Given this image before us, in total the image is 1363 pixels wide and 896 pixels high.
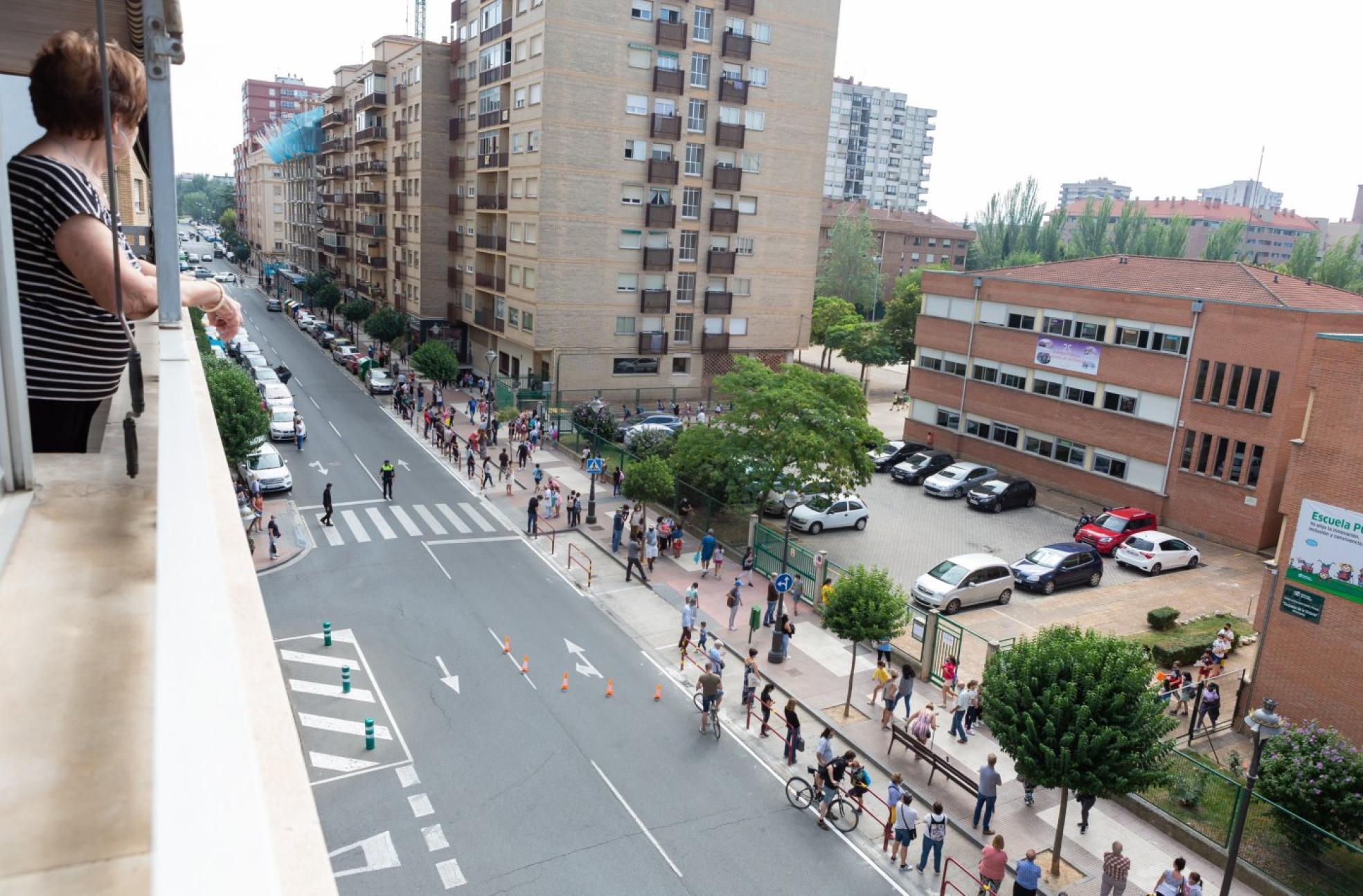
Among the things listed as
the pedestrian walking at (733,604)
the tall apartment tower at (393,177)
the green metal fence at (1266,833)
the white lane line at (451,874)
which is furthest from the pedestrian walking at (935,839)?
the tall apartment tower at (393,177)

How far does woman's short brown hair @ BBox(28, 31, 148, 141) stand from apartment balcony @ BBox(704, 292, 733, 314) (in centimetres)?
4500

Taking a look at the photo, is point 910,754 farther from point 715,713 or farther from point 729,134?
point 729,134

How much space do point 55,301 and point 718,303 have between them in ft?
149

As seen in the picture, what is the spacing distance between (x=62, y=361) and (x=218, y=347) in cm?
5182

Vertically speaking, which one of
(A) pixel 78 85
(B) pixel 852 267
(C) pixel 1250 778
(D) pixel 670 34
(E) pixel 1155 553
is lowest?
Result: (E) pixel 1155 553

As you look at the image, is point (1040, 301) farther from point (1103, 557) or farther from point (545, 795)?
point (545, 795)

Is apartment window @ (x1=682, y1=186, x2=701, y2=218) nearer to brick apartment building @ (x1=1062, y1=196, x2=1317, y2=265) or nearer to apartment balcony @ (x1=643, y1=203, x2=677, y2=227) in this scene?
apartment balcony @ (x1=643, y1=203, x2=677, y2=227)

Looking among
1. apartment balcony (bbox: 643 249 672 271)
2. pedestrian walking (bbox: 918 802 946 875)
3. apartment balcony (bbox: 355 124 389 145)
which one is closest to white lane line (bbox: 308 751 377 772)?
pedestrian walking (bbox: 918 802 946 875)

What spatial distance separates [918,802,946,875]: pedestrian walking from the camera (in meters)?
13.9

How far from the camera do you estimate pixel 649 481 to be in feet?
92.3

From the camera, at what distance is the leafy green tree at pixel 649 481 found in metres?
28.1

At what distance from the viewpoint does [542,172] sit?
43.4m

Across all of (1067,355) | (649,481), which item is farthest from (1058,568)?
(1067,355)

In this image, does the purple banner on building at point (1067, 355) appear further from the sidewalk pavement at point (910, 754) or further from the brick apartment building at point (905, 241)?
the brick apartment building at point (905, 241)
